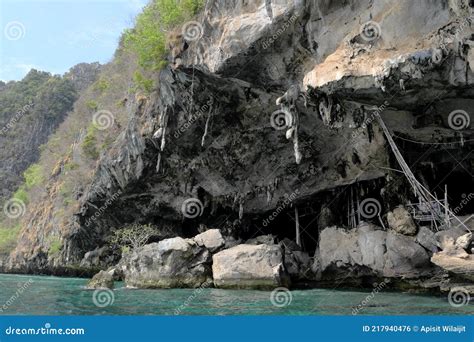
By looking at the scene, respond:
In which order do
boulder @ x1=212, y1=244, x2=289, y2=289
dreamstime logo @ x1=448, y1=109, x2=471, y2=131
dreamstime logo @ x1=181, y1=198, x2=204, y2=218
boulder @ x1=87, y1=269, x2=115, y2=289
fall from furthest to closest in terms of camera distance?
dreamstime logo @ x1=181, y1=198, x2=204, y2=218, boulder @ x1=87, y1=269, x2=115, y2=289, boulder @ x1=212, y1=244, x2=289, y2=289, dreamstime logo @ x1=448, y1=109, x2=471, y2=131

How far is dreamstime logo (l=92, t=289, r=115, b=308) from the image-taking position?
12297mm

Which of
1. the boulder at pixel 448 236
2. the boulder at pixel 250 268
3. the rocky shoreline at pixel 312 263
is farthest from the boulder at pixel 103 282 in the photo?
the boulder at pixel 448 236

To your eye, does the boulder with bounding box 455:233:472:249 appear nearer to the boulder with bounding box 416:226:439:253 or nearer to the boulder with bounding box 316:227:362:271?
the boulder with bounding box 416:226:439:253

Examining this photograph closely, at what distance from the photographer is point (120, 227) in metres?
27.5

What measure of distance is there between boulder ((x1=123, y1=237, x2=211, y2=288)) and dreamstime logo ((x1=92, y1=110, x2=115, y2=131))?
1299 centimetres

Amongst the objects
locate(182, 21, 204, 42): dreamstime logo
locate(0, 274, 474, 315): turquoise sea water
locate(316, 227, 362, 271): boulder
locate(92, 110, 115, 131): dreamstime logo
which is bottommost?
locate(0, 274, 474, 315): turquoise sea water

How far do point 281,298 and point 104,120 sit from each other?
20857 millimetres

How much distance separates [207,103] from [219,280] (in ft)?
22.2

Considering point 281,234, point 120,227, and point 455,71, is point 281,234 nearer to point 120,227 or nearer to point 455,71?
point 120,227

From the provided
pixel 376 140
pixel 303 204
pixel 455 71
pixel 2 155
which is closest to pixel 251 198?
pixel 303 204

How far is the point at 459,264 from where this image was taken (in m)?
11.6

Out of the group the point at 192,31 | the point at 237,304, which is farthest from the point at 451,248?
the point at 192,31

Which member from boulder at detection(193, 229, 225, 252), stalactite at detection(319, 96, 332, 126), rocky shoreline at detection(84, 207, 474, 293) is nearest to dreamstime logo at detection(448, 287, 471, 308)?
rocky shoreline at detection(84, 207, 474, 293)

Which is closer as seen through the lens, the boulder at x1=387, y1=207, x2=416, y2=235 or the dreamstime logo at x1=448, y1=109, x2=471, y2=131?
the dreamstime logo at x1=448, y1=109, x2=471, y2=131
